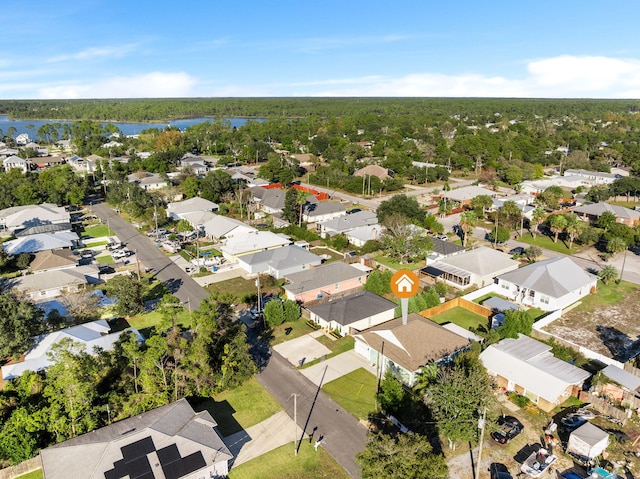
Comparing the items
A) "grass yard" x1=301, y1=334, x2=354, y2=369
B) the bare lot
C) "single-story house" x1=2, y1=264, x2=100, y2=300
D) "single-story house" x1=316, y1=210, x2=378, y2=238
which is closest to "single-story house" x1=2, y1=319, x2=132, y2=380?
"single-story house" x1=2, y1=264, x2=100, y2=300

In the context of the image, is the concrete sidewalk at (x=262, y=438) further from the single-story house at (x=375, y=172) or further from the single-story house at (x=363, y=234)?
the single-story house at (x=375, y=172)

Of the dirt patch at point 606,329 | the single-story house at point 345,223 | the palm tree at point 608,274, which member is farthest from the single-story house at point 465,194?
the dirt patch at point 606,329

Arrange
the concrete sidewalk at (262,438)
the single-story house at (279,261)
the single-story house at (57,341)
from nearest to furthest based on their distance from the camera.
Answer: the concrete sidewalk at (262,438), the single-story house at (57,341), the single-story house at (279,261)

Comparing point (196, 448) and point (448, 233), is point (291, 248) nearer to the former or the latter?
point (448, 233)

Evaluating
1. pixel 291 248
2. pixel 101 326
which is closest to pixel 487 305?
pixel 291 248

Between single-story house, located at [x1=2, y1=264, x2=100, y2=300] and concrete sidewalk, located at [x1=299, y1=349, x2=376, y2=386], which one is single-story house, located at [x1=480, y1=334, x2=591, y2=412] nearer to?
concrete sidewalk, located at [x1=299, y1=349, x2=376, y2=386]
